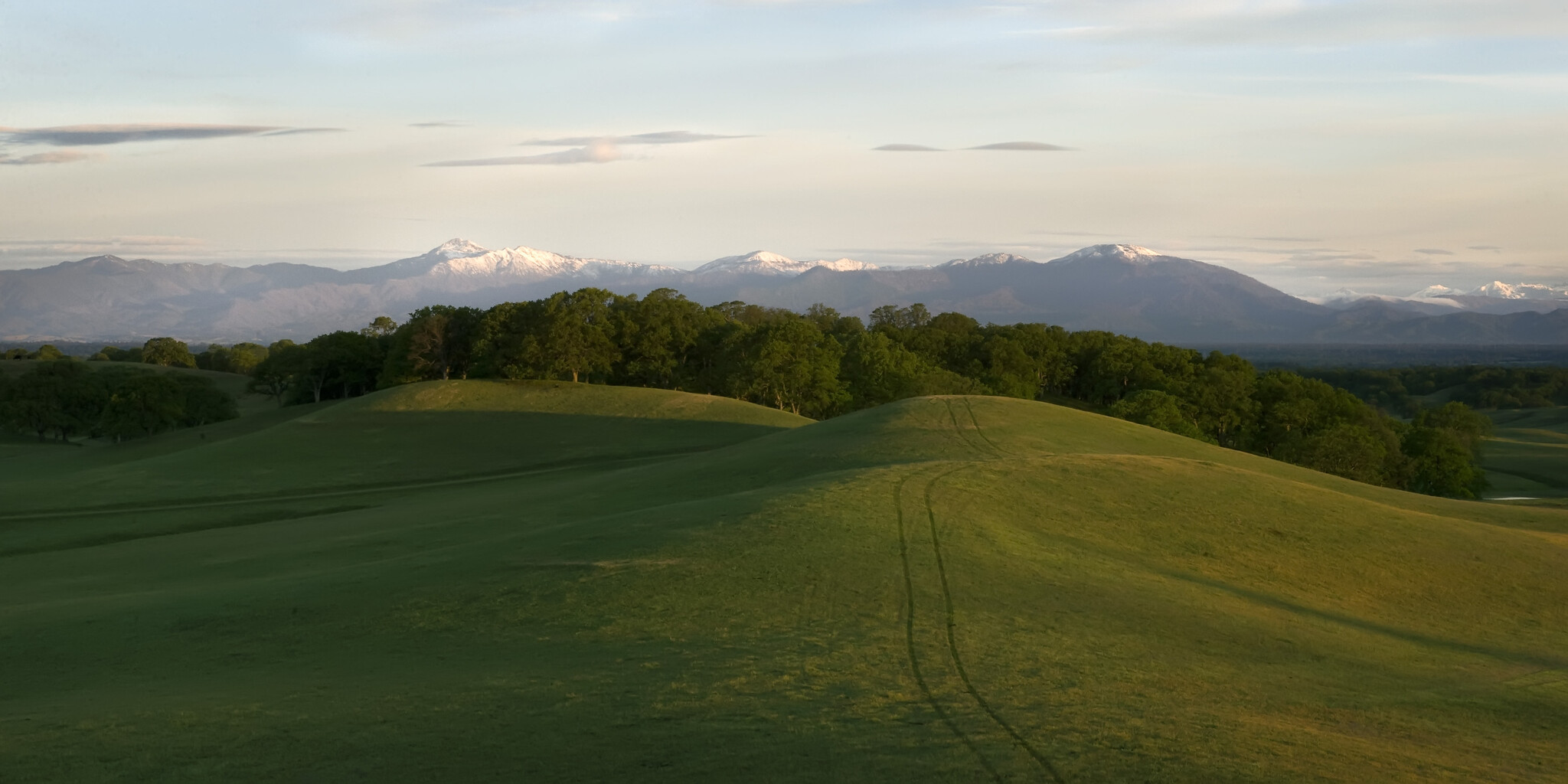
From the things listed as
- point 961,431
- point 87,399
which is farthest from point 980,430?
point 87,399

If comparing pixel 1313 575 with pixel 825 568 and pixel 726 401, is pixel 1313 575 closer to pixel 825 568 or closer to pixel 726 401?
pixel 825 568

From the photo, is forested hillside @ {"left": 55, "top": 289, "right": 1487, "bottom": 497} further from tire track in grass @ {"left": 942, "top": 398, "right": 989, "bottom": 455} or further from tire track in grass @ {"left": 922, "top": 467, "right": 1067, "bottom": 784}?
tire track in grass @ {"left": 922, "top": 467, "right": 1067, "bottom": 784}

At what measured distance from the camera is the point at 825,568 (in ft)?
71.1

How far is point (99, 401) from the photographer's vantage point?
107m

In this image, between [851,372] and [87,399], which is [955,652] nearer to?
[851,372]

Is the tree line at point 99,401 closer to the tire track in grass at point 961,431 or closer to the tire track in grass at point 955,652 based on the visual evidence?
the tire track in grass at point 961,431

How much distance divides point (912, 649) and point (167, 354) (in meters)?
174

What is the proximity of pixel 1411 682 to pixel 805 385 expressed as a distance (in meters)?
73.2

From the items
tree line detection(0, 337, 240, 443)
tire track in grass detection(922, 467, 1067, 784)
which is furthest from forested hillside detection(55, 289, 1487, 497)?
tire track in grass detection(922, 467, 1067, 784)

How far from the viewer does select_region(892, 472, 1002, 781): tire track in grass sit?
11832 mm

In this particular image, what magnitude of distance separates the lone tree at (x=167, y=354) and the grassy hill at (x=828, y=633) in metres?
136

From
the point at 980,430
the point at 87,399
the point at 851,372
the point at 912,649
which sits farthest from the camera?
the point at 87,399

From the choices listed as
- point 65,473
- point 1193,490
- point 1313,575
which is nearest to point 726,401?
point 65,473

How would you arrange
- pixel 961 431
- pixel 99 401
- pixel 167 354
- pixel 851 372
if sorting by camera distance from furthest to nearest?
1. pixel 167 354
2. pixel 99 401
3. pixel 851 372
4. pixel 961 431
